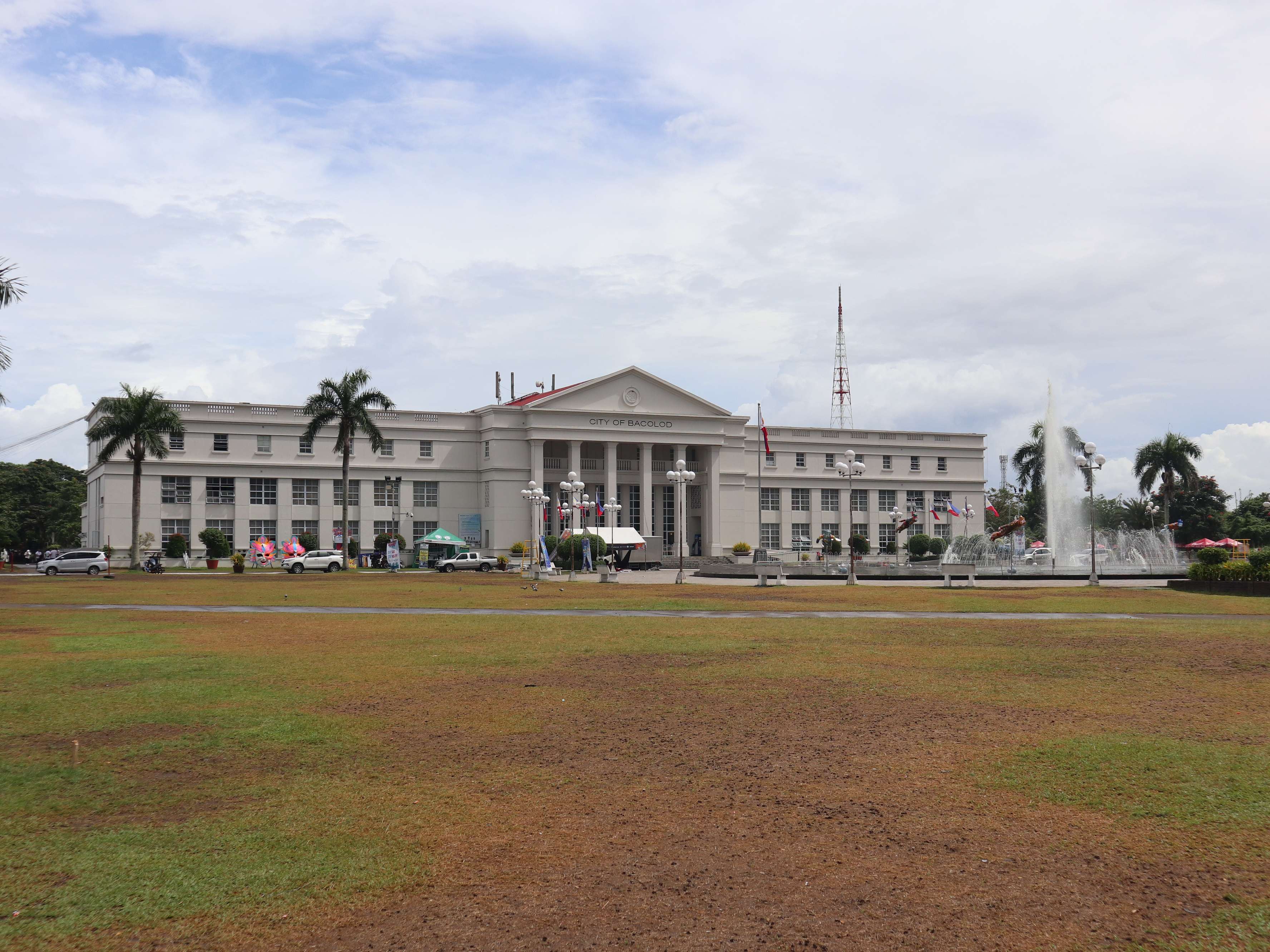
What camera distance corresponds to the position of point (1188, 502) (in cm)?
8944

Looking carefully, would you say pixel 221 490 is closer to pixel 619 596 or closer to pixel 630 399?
pixel 630 399

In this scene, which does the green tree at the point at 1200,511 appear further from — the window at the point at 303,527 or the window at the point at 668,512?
the window at the point at 303,527

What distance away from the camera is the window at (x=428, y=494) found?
76.8 meters

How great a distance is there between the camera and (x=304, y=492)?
A: 73500 millimetres

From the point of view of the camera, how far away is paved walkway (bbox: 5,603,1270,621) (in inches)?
973

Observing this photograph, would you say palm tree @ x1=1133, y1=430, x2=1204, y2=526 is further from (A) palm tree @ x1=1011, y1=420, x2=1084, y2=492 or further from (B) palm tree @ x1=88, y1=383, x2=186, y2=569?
(B) palm tree @ x1=88, y1=383, x2=186, y2=569

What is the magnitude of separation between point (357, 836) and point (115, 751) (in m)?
3.92

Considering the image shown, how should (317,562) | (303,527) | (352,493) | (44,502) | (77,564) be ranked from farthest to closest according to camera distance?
(44,502)
(352,493)
(303,527)
(317,562)
(77,564)

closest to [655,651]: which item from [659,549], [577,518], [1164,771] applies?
[1164,771]

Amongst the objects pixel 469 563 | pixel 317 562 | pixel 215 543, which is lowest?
pixel 469 563

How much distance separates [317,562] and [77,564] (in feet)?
41.7

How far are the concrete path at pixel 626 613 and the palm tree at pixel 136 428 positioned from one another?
31033 mm

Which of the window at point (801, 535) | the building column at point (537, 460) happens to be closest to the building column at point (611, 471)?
the building column at point (537, 460)

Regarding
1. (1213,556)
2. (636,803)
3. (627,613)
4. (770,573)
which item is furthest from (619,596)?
(636,803)
